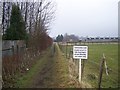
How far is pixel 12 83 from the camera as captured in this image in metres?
14.6

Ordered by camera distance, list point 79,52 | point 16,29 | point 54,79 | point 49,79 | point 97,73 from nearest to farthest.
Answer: point 79,52, point 54,79, point 49,79, point 97,73, point 16,29

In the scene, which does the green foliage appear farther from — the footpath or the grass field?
the footpath

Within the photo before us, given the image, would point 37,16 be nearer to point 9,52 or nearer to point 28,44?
point 28,44

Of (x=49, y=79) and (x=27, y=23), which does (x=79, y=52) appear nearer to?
(x=49, y=79)

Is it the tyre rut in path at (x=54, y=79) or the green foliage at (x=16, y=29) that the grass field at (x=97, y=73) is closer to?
the tyre rut in path at (x=54, y=79)

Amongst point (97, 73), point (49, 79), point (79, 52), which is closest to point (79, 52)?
point (79, 52)

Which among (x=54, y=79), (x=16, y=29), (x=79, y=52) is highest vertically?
(x=16, y=29)

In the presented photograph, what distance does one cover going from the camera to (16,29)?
120 feet

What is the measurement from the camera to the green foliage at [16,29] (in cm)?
3588

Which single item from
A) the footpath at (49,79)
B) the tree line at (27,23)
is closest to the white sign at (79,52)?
the footpath at (49,79)

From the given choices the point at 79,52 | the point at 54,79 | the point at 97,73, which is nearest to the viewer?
the point at 79,52

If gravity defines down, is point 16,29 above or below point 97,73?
above

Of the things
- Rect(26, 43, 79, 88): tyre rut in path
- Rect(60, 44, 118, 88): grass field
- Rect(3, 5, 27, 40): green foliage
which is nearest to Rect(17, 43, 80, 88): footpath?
Rect(26, 43, 79, 88): tyre rut in path

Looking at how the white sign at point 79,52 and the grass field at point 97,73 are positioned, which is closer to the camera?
the white sign at point 79,52
